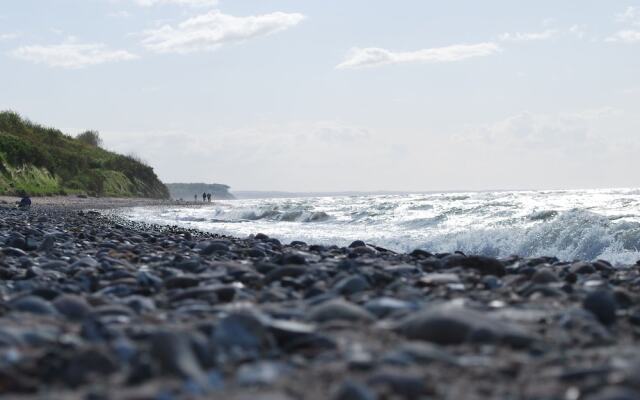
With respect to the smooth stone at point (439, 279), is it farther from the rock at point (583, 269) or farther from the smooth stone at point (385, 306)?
the rock at point (583, 269)

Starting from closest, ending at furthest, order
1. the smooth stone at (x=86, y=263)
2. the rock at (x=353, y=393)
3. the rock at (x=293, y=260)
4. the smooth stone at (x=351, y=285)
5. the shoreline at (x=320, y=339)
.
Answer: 1. the rock at (x=353, y=393)
2. the shoreline at (x=320, y=339)
3. the smooth stone at (x=351, y=285)
4. the rock at (x=293, y=260)
5. the smooth stone at (x=86, y=263)

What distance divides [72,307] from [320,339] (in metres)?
1.30

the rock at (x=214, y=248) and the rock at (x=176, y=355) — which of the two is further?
the rock at (x=214, y=248)

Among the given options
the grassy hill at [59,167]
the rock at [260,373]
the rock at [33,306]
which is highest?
the grassy hill at [59,167]

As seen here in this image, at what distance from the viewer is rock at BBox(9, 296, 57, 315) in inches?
124

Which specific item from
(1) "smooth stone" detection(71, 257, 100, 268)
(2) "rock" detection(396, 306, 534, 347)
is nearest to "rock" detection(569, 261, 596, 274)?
(2) "rock" detection(396, 306, 534, 347)

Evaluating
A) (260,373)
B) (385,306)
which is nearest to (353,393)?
(260,373)

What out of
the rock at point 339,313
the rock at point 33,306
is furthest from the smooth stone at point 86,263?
the rock at point 339,313

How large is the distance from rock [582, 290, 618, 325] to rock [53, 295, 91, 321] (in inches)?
88.0

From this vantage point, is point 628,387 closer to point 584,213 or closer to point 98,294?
point 98,294

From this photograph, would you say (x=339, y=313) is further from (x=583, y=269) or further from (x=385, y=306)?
(x=583, y=269)

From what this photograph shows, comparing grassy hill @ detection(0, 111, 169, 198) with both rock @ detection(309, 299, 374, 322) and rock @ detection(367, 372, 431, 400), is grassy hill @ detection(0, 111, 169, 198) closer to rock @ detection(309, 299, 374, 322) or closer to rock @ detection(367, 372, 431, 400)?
rock @ detection(309, 299, 374, 322)

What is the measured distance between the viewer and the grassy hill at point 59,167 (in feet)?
108

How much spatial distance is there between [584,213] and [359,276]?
924cm
